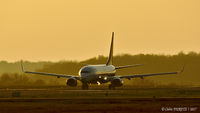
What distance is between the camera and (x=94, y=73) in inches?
4176

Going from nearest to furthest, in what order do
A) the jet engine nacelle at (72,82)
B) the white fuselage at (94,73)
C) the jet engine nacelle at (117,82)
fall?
1. the white fuselage at (94,73)
2. the jet engine nacelle at (117,82)
3. the jet engine nacelle at (72,82)

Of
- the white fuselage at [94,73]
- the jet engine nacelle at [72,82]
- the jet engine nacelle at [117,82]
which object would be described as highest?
the white fuselage at [94,73]

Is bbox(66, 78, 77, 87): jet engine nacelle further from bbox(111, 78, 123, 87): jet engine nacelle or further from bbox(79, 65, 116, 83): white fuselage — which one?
bbox(111, 78, 123, 87): jet engine nacelle

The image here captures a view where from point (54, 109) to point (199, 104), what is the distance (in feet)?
46.8

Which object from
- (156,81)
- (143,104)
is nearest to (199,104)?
(143,104)

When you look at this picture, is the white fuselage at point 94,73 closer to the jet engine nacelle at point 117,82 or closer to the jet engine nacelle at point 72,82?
the jet engine nacelle at point 117,82

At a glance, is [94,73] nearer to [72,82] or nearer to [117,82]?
[117,82]

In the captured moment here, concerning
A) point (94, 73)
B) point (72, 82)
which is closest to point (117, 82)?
point (94, 73)

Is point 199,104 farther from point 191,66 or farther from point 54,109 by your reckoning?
point 191,66

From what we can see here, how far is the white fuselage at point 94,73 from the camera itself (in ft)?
347

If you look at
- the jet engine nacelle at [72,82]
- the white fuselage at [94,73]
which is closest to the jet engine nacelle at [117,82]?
the white fuselage at [94,73]

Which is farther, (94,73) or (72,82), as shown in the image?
(72,82)

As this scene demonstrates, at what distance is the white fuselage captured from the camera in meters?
106

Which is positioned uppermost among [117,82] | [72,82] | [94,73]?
[94,73]
